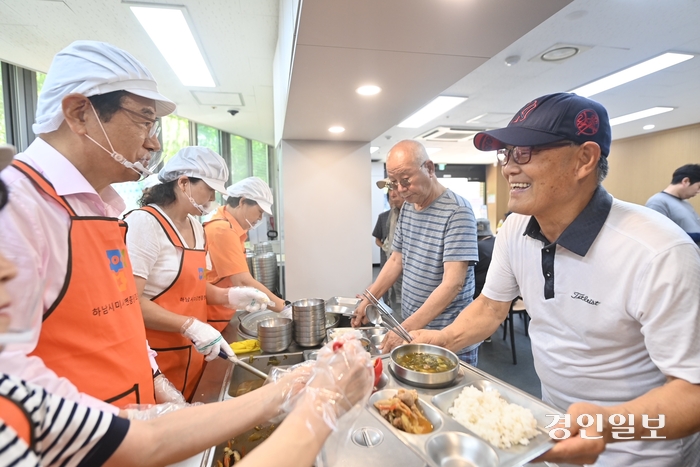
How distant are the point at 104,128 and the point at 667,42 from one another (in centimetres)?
445

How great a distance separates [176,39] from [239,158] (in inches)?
185

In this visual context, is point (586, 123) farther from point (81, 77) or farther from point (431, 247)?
point (81, 77)

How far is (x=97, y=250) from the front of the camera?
0.95m

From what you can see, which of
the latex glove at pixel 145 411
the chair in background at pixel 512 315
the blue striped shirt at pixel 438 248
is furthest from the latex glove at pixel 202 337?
the chair in background at pixel 512 315

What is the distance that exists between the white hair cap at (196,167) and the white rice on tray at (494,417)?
1.70 meters

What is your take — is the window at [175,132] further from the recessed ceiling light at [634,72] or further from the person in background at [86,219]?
the recessed ceiling light at [634,72]

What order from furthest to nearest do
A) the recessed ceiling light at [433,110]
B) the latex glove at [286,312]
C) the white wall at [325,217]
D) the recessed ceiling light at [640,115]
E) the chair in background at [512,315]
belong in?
1. the recessed ceiling light at [640,115]
2. the recessed ceiling light at [433,110]
3. the chair in background at [512,315]
4. the white wall at [325,217]
5. the latex glove at [286,312]

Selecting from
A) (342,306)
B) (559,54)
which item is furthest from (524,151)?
(559,54)

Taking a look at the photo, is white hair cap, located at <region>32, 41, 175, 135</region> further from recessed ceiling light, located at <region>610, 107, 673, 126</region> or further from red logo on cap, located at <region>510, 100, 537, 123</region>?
recessed ceiling light, located at <region>610, 107, 673, 126</region>

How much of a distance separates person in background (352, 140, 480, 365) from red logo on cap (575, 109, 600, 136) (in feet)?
2.96

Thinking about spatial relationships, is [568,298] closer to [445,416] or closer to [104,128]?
[445,416]

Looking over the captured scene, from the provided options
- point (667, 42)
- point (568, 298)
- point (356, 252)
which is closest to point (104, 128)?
point (568, 298)

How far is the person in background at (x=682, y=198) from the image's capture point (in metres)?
4.31

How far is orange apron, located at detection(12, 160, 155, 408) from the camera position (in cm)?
84
